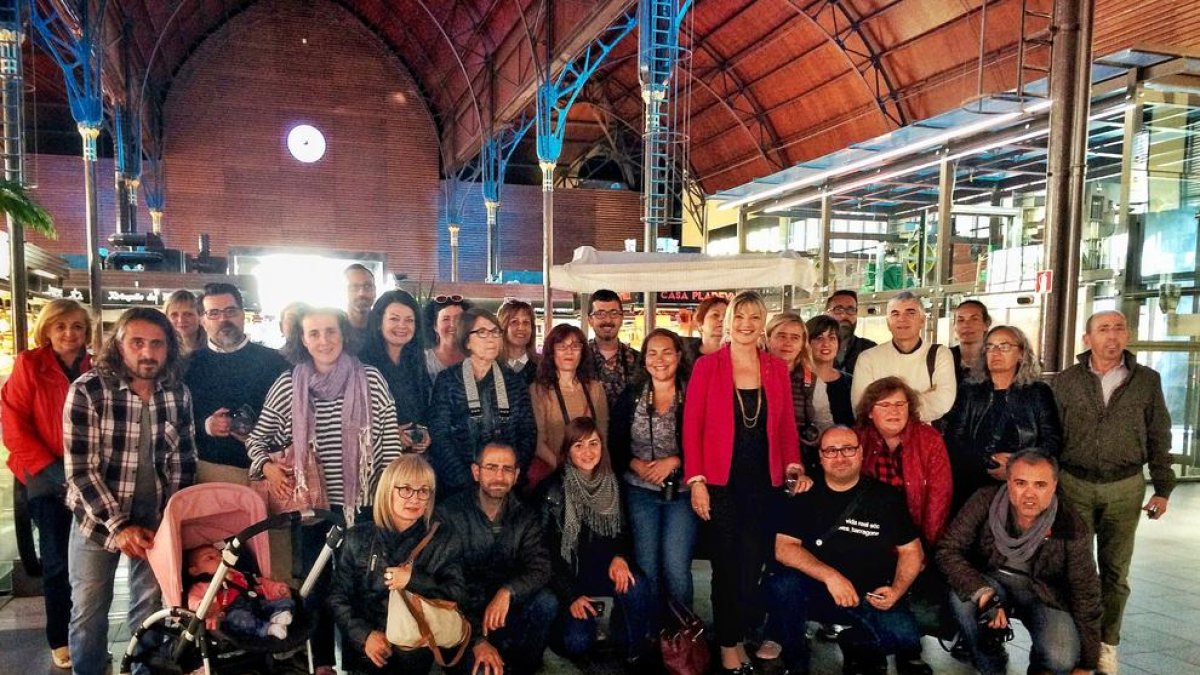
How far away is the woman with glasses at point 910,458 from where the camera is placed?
154 inches

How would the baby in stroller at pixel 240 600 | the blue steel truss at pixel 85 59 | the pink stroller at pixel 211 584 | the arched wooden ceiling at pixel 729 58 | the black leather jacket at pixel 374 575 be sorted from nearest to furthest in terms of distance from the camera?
the pink stroller at pixel 211 584 < the baby in stroller at pixel 240 600 < the black leather jacket at pixel 374 575 < the blue steel truss at pixel 85 59 < the arched wooden ceiling at pixel 729 58

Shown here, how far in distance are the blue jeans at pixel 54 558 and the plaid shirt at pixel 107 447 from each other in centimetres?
73

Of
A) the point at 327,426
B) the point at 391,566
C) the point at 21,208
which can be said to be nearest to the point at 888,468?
the point at 391,566

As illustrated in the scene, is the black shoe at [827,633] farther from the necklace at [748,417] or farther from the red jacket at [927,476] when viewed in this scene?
the necklace at [748,417]

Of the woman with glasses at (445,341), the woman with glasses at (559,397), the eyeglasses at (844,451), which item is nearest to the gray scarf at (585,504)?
the woman with glasses at (559,397)

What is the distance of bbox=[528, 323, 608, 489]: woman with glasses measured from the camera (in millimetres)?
4258

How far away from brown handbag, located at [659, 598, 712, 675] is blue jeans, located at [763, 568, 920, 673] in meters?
0.42

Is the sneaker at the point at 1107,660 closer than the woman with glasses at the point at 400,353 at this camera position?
Yes

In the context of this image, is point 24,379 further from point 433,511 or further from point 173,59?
point 173,59

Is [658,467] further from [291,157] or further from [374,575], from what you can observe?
[291,157]

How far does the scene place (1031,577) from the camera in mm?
3662

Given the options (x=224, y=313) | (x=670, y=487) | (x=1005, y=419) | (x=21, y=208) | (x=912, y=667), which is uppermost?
(x=21, y=208)

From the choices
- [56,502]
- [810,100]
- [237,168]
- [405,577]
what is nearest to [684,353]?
[405,577]

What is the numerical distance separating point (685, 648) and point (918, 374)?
214cm
